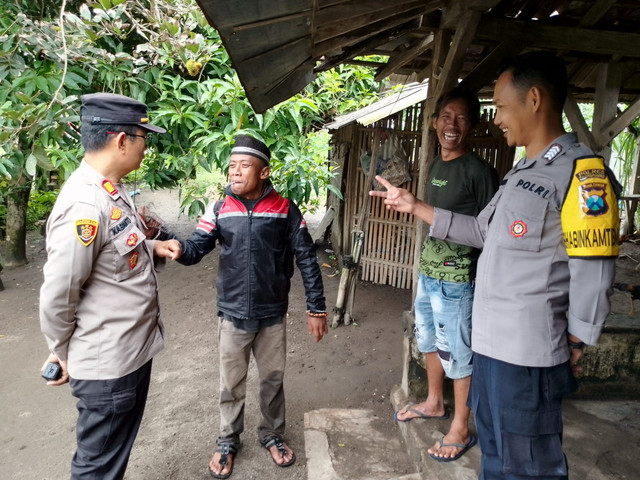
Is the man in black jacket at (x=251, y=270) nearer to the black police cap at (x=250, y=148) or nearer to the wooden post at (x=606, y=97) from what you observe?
the black police cap at (x=250, y=148)

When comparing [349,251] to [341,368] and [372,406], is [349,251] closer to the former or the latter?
[341,368]

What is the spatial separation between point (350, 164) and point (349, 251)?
1407 mm

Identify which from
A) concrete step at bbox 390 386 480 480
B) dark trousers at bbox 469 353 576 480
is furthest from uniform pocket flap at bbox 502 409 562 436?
concrete step at bbox 390 386 480 480

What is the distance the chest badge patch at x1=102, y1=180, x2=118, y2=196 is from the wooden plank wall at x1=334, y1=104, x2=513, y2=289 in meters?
4.85

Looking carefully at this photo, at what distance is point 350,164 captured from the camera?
712cm

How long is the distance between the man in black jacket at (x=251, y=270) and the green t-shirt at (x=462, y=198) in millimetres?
734

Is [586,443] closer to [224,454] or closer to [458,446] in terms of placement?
[458,446]

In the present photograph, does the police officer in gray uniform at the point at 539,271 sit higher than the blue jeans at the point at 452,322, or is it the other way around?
the police officer in gray uniform at the point at 539,271

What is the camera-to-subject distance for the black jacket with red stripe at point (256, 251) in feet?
8.45

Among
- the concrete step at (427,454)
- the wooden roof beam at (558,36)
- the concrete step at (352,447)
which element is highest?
the wooden roof beam at (558,36)

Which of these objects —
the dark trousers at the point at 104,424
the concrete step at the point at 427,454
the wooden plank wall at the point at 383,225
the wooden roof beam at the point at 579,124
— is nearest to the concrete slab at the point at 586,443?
the concrete step at the point at 427,454

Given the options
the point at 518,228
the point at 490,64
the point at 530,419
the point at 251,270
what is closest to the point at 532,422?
the point at 530,419

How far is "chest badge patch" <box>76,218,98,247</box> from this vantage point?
179 centimetres

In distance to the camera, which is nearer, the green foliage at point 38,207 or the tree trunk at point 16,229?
the tree trunk at point 16,229
